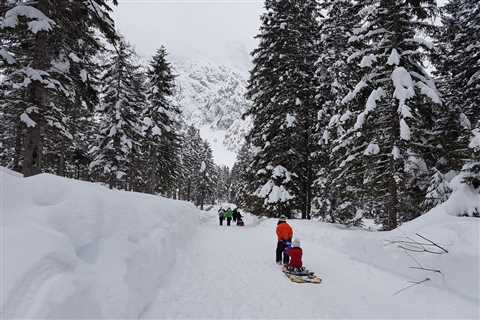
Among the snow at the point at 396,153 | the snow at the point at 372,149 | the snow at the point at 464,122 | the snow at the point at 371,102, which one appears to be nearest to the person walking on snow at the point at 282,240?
the snow at the point at 372,149

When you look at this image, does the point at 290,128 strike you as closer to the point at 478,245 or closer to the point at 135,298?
the point at 478,245

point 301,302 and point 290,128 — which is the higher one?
point 290,128

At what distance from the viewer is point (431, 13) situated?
1141 cm

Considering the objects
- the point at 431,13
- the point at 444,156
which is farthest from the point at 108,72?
the point at 444,156

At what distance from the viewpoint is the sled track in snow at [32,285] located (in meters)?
2.66

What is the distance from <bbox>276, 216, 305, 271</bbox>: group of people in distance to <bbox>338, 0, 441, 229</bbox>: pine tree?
4944mm

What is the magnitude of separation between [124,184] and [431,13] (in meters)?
31.2

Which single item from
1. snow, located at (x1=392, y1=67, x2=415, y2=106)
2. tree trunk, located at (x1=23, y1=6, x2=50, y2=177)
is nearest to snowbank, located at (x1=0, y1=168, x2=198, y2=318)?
tree trunk, located at (x1=23, y1=6, x2=50, y2=177)

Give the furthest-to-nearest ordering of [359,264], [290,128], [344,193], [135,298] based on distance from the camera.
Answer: [290,128], [344,193], [359,264], [135,298]

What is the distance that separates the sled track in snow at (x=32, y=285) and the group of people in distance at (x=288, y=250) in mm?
6166

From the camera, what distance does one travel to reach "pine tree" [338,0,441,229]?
10727mm

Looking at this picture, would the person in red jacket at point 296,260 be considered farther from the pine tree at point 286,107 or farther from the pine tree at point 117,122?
the pine tree at point 117,122

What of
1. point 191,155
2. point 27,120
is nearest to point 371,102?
point 27,120

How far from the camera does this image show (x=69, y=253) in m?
3.64
